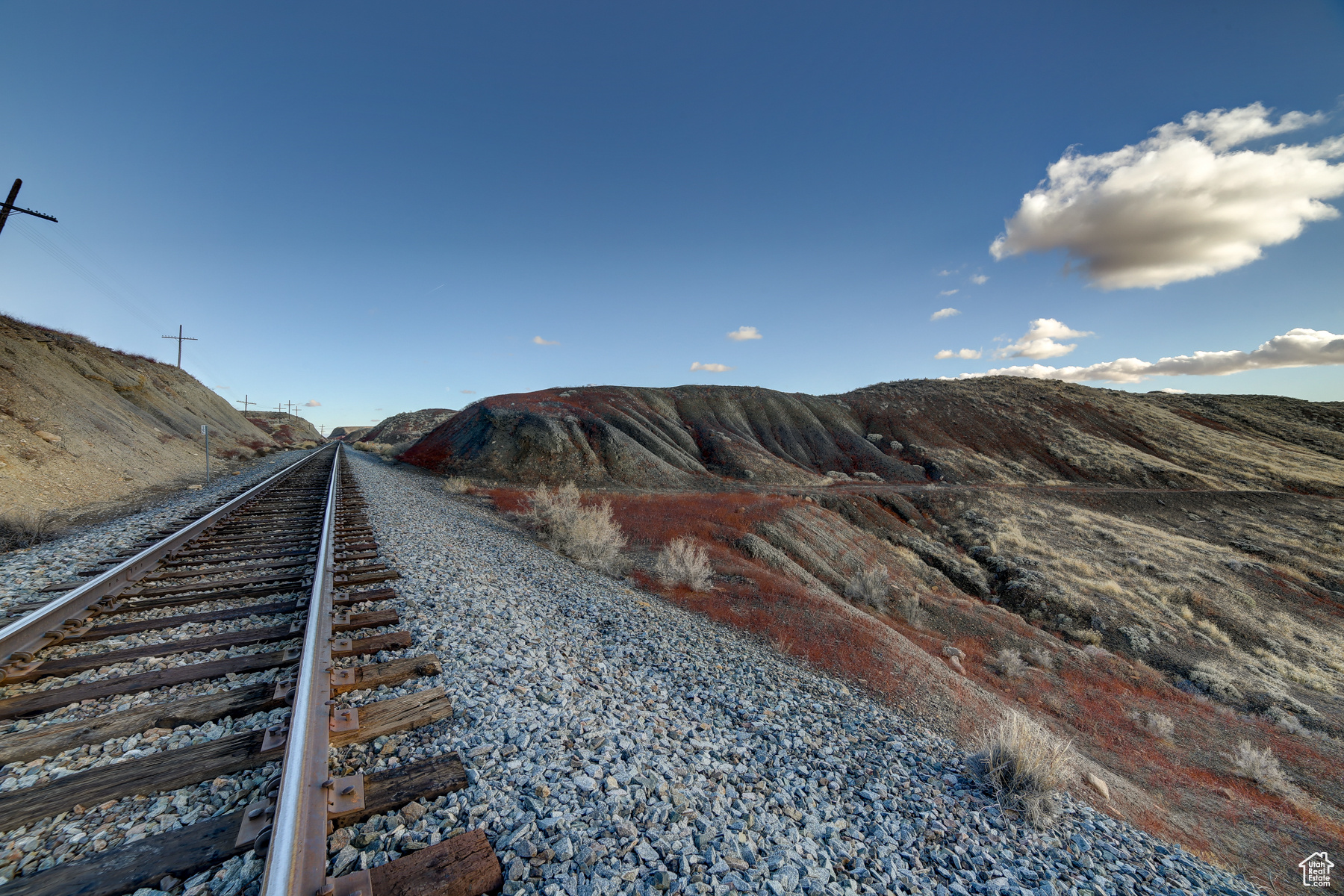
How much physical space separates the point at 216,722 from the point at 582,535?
27.2ft

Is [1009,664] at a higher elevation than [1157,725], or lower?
higher

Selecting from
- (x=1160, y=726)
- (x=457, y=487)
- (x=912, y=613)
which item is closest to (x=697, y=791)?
(x=1160, y=726)

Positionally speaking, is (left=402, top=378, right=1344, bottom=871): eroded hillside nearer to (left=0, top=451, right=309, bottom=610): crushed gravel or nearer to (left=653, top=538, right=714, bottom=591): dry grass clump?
(left=653, top=538, right=714, bottom=591): dry grass clump

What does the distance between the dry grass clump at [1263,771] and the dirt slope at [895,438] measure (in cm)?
2683

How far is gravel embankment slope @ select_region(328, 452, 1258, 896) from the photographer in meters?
2.84

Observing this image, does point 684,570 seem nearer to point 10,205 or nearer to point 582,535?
point 582,535

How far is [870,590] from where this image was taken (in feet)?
50.6

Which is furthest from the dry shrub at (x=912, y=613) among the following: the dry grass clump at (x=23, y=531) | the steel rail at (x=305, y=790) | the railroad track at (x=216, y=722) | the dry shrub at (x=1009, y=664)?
the dry grass clump at (x=23, y=531)

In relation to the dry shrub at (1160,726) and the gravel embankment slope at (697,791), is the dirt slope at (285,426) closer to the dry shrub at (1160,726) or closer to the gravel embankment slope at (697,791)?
the gravel embankment slope at (697,791)

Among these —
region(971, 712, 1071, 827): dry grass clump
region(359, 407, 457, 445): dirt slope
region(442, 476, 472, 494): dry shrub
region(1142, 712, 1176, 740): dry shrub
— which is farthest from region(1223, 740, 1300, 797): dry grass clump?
region(359, 407, 457, 445): dirt slope

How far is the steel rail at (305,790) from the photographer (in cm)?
224

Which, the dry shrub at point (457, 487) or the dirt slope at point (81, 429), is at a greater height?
the dirt slope at point (81, 429)

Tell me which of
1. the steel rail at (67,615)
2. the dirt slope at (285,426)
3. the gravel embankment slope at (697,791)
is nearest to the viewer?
the gravel embankment slope at (697,791)

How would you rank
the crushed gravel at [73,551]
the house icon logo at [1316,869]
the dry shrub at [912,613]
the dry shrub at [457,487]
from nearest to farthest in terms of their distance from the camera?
the house icon logo at [1316,869] < the crushed gravel at [73,551] < the dry shrub at [912,613] < the dry shrub at [457,487]
